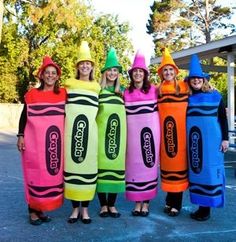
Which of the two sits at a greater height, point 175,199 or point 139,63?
point 139,63

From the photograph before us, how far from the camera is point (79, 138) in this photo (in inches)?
203

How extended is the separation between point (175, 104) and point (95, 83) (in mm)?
975

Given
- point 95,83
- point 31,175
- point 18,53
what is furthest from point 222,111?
point 18,53

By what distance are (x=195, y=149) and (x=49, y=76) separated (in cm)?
188

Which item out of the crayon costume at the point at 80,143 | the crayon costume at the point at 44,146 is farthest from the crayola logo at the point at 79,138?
the crayon costume at the point at 44,146

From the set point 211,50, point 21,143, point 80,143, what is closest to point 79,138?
point 80,143

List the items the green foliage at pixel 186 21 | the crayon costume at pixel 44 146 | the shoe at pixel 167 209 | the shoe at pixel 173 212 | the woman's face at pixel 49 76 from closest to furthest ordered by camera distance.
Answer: the crayon costume at pixel 44 146 → the woman's face at pixel 49 76 → the shoe at pixel 173 212 → the shoe at pixel 167 209 → the green foliage at pixel 186 21

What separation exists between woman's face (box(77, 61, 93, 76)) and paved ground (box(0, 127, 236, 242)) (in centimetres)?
172

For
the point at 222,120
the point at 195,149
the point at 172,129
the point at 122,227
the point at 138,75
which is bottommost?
the point at 122,227

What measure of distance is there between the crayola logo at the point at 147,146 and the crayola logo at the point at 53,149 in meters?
0.99

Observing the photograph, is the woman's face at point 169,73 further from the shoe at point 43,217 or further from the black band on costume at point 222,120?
the shoe at point 43,217

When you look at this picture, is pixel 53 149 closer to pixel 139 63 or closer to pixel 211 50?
pixel 139 63

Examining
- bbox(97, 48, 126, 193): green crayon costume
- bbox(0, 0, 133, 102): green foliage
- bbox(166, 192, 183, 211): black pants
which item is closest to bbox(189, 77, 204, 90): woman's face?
bbox(97, 48, 126, 193): green crayon costume

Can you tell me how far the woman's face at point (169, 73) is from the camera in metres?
5.56
